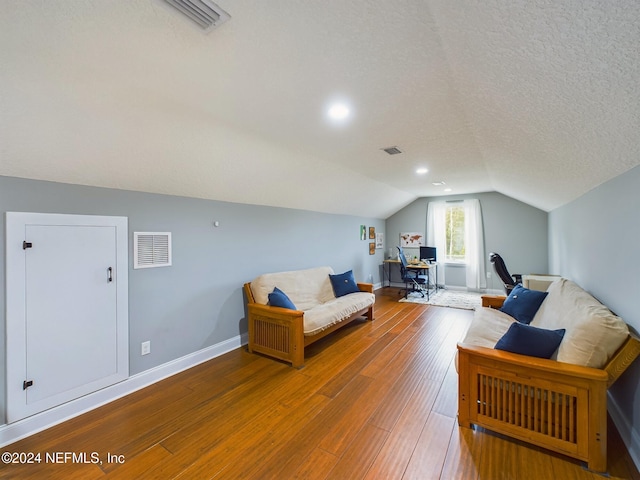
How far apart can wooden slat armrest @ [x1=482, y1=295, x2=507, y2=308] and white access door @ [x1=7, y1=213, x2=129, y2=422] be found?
4.21 metres

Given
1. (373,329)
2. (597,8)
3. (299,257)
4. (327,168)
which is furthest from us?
(299,257)

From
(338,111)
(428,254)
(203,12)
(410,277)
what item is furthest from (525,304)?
(203,12)

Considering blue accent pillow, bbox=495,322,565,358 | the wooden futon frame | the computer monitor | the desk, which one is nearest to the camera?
blue accent pillow, bbox=495,322,565,358

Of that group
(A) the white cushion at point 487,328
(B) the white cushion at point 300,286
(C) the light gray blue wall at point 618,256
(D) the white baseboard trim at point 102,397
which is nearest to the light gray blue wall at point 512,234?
(C) the light gray blue wall at point 618,256

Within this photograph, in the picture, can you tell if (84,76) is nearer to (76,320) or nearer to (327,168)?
(76,320)

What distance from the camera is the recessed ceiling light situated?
6.49 feet

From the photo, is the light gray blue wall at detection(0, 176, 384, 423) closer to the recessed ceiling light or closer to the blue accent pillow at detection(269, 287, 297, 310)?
the blue accent pillow at detection(269, 287, 297, 310)

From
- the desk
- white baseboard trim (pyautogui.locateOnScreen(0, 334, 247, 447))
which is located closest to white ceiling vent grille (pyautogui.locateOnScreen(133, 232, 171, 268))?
white baseboard trim (pyautogui.locateOnScreen(0, 334, 247, 447))

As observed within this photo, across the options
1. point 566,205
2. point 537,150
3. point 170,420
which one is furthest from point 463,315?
point 170,420

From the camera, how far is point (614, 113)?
129cm

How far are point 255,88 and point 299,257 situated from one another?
9.95ft

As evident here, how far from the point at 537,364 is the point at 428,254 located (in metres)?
4.94

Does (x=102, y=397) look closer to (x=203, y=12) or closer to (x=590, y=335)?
(x=203, y=12)

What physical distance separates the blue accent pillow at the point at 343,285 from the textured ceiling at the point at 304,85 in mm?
2249
